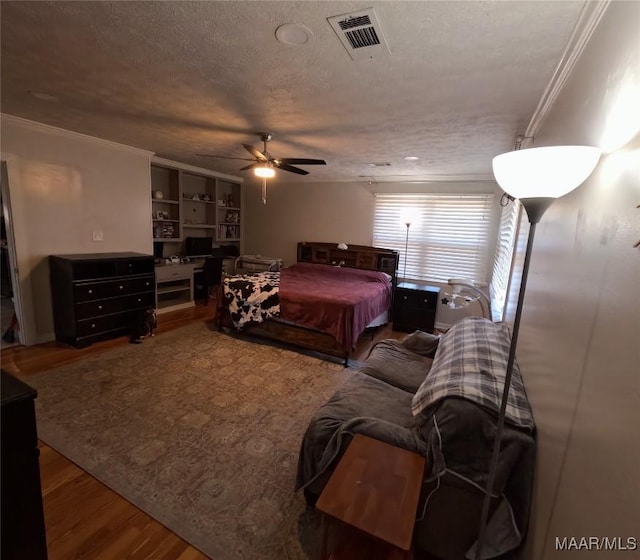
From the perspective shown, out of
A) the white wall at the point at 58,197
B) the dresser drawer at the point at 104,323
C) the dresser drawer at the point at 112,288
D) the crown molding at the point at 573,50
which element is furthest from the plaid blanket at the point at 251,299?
the crown molding at the point at 573,50

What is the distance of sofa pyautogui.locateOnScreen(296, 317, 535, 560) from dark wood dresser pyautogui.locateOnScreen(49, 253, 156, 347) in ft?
10.5

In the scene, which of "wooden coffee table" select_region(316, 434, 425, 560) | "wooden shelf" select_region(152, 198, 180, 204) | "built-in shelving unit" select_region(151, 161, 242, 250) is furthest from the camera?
"built-in shelving unit" select_region(151, 161, 242, 250)

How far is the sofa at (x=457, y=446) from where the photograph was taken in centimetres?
125

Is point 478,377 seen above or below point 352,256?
below

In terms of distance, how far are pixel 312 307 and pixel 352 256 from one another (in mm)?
2186

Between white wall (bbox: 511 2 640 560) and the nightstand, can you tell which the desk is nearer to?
the nightstand

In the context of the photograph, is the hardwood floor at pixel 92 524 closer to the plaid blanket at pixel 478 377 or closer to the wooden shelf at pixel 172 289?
the plaid blanket at pixel 478 377

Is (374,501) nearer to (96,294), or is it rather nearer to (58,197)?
(96,294)

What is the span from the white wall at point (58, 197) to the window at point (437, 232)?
382 centimetres

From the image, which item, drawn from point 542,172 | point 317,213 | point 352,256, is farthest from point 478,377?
point 317,213

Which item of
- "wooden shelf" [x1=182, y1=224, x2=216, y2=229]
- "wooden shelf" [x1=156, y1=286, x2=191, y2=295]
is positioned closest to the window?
"wooden shelf" [x1=182, y1=224, x2=216, y2=229]

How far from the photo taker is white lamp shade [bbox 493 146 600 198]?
0.88 metres

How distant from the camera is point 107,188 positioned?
393 cm

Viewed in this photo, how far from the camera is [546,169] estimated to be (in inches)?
36.4
